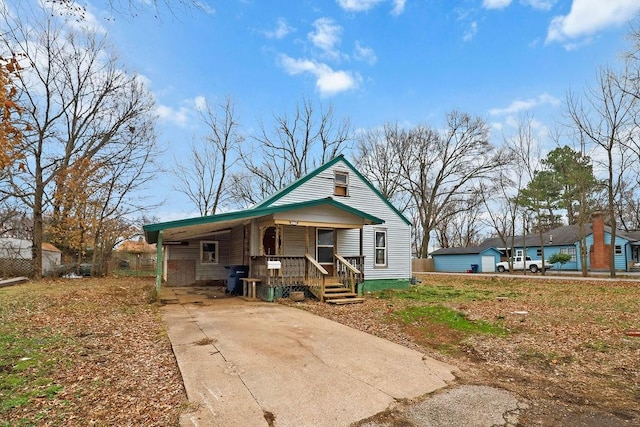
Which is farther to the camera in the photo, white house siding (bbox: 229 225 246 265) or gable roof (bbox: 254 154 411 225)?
white house siding (bbox: 229 225 246 265)

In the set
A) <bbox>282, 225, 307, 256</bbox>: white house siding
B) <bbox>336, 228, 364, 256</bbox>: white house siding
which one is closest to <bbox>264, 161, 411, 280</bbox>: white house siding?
<bbox>336, 228, 364, 256</bbox>: white house siding

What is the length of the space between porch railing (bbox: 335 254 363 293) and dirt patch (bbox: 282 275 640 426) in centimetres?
110

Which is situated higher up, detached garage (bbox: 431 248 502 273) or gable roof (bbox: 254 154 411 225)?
gable roof (bbox: 254 154 411 225)

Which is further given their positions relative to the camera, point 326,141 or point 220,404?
point 326,141

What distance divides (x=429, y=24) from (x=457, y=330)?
28.1 feet

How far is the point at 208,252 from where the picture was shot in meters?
17.9

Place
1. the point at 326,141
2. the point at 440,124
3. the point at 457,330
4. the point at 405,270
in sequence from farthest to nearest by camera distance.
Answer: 1. the point at 440,124
2. the point at 326,141
3. the point at 405,270
4. the point at 457,330

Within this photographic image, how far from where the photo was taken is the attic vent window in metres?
15.7

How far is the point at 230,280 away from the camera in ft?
45.1

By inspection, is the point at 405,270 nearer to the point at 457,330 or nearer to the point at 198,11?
the point at 457,330

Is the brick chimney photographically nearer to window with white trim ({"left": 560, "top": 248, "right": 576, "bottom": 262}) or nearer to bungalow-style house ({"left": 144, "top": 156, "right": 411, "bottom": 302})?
window with white trim ({"left": 560, "top": 248, "right": 576, "bottom": 262})

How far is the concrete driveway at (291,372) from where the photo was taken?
389 centimetres

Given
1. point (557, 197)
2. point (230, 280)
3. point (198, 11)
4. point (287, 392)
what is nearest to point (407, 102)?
point (230, 280)

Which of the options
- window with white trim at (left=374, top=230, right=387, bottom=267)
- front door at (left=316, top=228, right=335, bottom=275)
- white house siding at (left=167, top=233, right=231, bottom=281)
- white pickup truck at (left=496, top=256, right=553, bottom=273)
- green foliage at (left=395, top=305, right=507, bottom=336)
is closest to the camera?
green foliage at (left=395, top=305, right=507, bottom=336)
